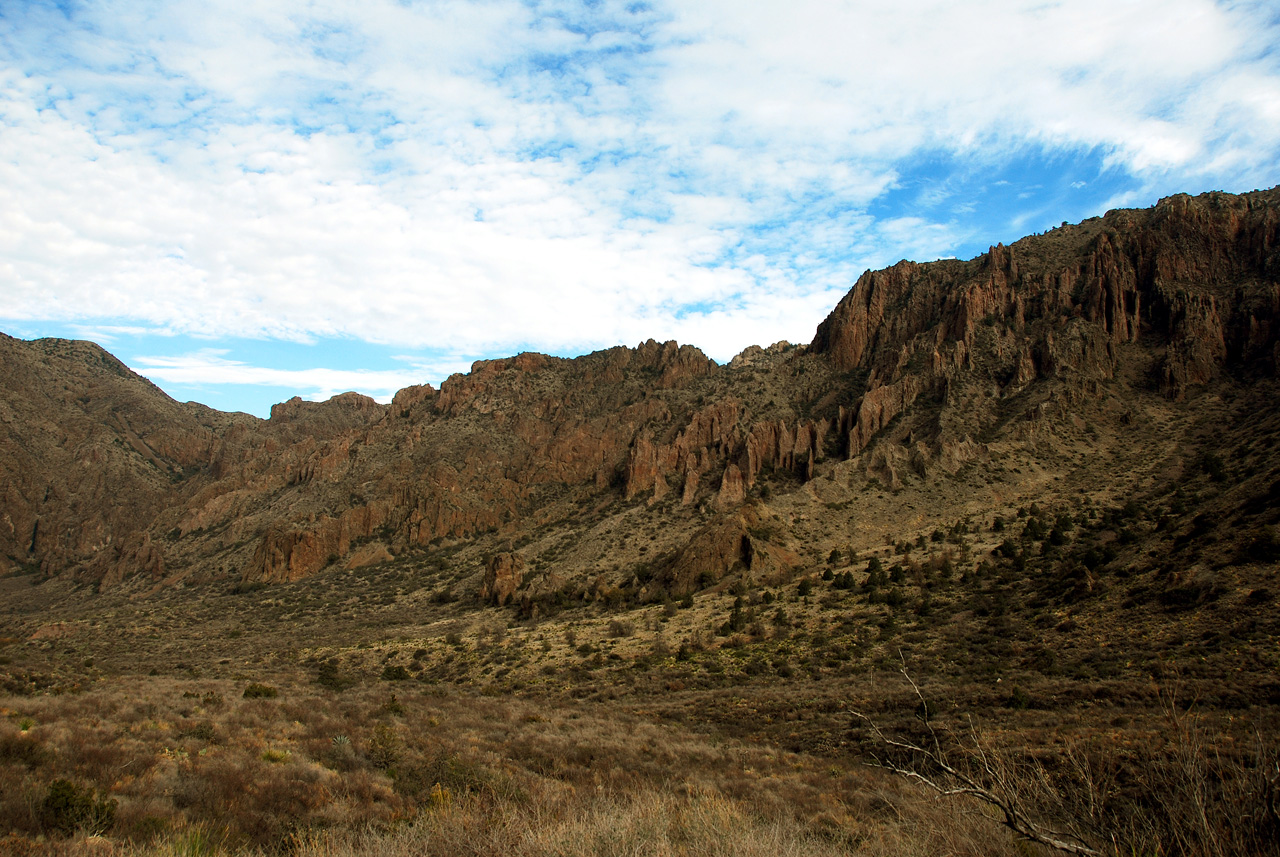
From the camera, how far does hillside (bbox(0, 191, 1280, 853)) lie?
17156 millimetres

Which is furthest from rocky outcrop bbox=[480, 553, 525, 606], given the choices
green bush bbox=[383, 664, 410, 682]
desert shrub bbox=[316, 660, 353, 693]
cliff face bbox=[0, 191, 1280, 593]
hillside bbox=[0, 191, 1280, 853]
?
desert shrub bbox=[316, 660, 353, 693]

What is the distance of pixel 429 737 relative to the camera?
1499cm

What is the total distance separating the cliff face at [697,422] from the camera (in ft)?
176

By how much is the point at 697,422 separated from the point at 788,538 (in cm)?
2698

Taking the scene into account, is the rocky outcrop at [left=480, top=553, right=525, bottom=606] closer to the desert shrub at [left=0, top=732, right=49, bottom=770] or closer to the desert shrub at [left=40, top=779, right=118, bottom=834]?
the desert shrub at [left=0, top=732, right=49, bottom=770]

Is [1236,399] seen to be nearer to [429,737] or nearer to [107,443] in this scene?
[429,737]

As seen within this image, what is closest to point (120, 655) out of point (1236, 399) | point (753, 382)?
point (753, 382)

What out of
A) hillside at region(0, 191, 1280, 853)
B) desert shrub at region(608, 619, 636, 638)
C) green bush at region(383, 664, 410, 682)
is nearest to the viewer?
hillside at region(0, 191, 1280, 853)

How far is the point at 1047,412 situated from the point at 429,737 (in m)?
56.5

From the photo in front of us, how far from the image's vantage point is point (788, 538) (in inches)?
1786

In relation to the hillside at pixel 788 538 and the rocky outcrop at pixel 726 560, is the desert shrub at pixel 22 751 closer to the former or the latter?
the hillside at pixel 788 538

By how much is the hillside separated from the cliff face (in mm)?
414

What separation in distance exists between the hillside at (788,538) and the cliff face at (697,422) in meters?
0.41

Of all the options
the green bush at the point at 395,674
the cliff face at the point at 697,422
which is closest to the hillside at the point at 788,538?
the green bush at the point at 395,674
